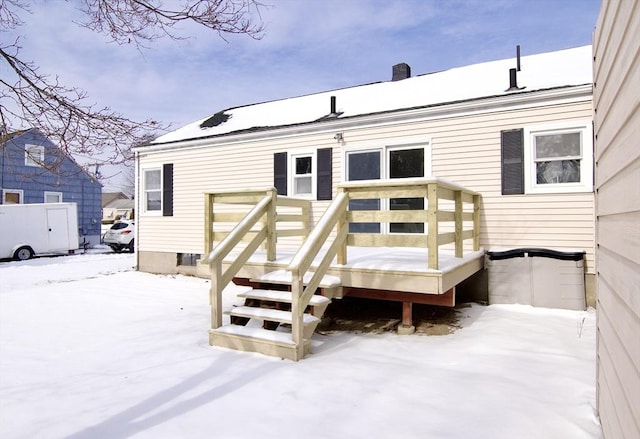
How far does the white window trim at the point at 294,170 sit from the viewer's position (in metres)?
8.38

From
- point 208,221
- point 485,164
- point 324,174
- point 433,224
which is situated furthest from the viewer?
point 324,174

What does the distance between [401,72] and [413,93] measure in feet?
6.90

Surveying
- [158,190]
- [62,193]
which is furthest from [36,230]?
[158,190]

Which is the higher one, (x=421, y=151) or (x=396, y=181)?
(x=421, y=151)

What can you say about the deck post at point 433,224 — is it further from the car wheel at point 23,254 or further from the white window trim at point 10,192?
the white window trim at point 10,192

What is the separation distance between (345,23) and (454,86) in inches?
100

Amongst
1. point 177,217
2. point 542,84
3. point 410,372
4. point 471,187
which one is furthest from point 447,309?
point 177,217

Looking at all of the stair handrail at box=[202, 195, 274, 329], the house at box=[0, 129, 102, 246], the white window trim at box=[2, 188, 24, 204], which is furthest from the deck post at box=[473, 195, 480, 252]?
the white window trim at box=[2, 188, 24, 204]

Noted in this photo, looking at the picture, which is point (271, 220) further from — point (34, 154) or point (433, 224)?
point (34, 154)

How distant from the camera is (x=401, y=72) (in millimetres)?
10359

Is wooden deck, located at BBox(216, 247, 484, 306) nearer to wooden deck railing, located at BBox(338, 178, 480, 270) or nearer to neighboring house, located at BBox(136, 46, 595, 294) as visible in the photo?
wooden deck railing, located at BBox(338, 178, 480, 270)

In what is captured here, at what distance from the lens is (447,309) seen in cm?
627

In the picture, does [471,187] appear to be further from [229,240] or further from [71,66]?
[71,66]

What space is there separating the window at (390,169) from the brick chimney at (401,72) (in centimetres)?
347
